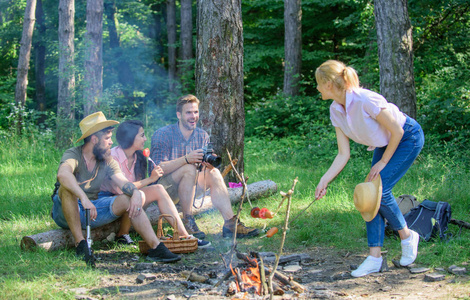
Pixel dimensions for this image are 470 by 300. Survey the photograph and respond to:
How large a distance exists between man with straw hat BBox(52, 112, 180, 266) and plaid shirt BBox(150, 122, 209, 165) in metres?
0.64

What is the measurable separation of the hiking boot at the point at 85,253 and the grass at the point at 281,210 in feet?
0.20

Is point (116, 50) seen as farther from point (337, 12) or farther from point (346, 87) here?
point (346, 87)

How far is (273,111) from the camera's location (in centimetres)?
1268

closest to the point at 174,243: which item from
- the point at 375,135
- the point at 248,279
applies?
the point at 248,279

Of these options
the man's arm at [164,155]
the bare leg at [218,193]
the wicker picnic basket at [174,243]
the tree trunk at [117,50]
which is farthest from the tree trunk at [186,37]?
the wicker picnic basket at [174,243]

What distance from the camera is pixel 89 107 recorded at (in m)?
10.1

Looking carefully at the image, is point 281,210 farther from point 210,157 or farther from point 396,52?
point 396,52

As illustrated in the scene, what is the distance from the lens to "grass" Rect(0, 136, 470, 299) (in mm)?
3537

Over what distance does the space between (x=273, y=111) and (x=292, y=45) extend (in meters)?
2.28

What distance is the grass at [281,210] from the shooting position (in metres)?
3.54

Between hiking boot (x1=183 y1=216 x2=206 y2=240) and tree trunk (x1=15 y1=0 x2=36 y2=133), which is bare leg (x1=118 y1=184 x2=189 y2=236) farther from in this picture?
tree trunk (x1=15 y1=0 x2=36 y2=133)

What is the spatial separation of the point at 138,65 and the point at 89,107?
9913 mm

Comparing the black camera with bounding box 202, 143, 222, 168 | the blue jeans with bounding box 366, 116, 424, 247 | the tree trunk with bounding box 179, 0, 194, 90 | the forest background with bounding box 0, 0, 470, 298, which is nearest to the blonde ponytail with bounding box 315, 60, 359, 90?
the blue jeans with bounding box 366, 116, 424, 247

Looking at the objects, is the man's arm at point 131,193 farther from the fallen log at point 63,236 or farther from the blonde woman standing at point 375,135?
the blonde woman standing at point 375,135
